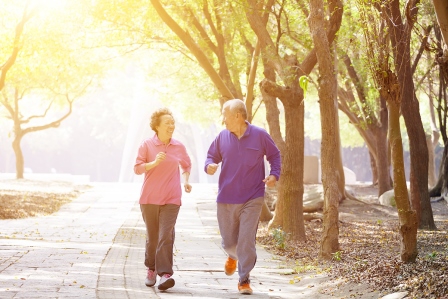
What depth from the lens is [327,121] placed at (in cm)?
1092

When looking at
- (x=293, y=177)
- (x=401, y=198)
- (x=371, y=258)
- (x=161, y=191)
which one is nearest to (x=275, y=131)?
(x=293, y=177)

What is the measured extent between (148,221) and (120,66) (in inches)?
1118

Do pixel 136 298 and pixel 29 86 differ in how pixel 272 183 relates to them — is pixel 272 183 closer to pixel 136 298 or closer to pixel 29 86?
pixel 136 298

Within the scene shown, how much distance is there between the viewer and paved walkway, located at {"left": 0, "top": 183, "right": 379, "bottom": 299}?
774 centimetres

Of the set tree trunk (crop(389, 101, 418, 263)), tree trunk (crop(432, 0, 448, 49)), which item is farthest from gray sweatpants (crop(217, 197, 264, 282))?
tree trunk (crop(432, 0, 448, 49))

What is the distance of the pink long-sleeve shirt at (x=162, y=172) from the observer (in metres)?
7.96

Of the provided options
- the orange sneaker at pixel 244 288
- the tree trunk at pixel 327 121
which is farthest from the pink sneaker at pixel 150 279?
the tree trunk at pixel 327 121

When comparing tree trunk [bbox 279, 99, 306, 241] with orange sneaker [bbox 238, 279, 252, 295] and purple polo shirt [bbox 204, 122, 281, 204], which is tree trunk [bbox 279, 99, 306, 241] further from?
orange sneaker [bbox 238, 279, 252, 295]

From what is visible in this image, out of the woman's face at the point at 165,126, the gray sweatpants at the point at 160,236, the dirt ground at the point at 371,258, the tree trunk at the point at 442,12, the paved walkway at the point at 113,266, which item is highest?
the tree trunk at the point at 442,12

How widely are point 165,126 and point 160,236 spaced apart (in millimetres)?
1157

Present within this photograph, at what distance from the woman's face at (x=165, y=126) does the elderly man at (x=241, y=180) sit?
50 centimetres

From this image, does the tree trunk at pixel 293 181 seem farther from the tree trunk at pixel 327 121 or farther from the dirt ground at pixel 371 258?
the tree trunk at pixel 327 121

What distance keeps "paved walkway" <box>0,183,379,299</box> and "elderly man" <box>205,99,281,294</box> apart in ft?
1.58

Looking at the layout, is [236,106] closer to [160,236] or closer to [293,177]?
[160,236]
